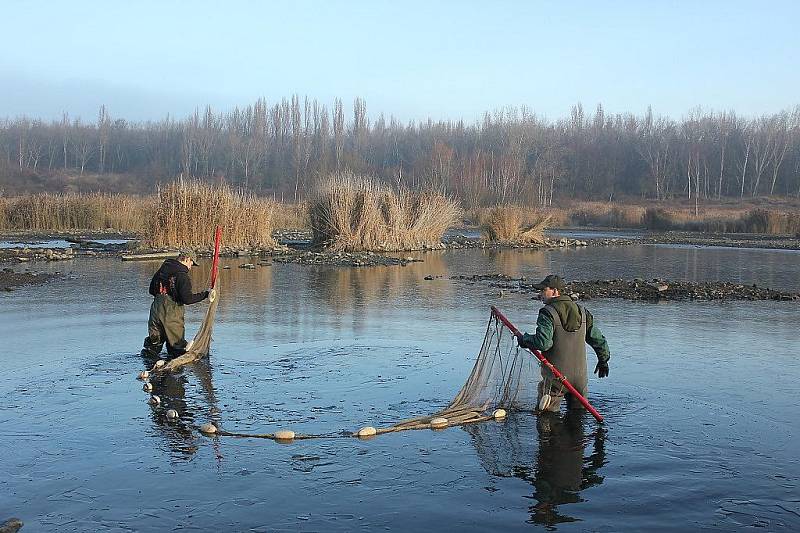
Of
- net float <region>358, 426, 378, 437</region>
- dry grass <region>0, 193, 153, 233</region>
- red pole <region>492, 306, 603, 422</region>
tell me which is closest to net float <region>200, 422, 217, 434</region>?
net float <region>358, 426, 378, 437</region>

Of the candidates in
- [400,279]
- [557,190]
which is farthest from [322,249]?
[557,190]

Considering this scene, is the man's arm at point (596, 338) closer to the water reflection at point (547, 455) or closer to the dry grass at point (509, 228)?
the water reflection at point (547, 455)

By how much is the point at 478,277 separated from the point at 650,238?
106 ft

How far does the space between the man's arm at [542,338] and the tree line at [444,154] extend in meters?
73.9

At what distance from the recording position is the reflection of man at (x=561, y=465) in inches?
288

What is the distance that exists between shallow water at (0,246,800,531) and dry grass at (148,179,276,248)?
18.9m

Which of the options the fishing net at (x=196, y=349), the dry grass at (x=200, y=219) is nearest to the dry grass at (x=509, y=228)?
the dry grass at (x=200, y=219)

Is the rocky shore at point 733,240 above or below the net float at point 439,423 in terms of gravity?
above

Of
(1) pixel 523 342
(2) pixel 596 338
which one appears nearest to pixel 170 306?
(1) pixel 523 342

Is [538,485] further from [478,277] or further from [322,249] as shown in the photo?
[322,249]

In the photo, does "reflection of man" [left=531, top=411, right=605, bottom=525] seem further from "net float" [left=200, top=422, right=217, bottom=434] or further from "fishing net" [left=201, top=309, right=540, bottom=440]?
"net float" [left=200, top=422, right=217, bottom=434]

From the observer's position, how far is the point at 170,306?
42.7ft

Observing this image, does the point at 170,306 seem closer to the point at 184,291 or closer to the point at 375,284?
the point at 184,291

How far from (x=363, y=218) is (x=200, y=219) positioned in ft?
24.2
